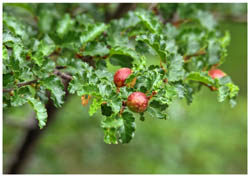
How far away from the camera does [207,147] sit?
2537 millimetres

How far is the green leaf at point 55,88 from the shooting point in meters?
0.97

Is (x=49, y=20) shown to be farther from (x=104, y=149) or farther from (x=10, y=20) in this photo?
(x=104, y=149)

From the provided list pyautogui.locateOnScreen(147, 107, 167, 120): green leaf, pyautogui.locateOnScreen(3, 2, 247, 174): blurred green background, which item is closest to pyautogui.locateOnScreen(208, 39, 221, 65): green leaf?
pyautogui.locateOnScreen(147, 107, 167, 120): green leaf

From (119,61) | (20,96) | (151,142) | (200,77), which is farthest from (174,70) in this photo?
(151,142)

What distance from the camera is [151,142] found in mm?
2439

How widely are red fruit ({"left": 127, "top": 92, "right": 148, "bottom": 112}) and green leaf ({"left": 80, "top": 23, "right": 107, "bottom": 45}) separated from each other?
0.31 metres

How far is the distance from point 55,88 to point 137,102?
0.79 ft

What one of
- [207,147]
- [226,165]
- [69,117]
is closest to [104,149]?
[69,117]

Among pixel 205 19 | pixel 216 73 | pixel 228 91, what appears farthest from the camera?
pixel 205 19

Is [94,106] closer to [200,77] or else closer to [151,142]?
[200,77]

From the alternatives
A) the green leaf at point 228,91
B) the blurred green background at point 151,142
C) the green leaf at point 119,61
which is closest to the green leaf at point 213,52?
the green leaf at point 228,91

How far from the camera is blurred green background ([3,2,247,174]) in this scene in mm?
2342

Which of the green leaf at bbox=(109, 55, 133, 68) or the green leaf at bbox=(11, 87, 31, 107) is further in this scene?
the green leaf at bbox=(109, 55, 133, 68)

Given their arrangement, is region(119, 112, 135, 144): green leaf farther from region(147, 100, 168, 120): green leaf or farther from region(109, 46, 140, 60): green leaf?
region(109, 46, 140, 60): green leaf
